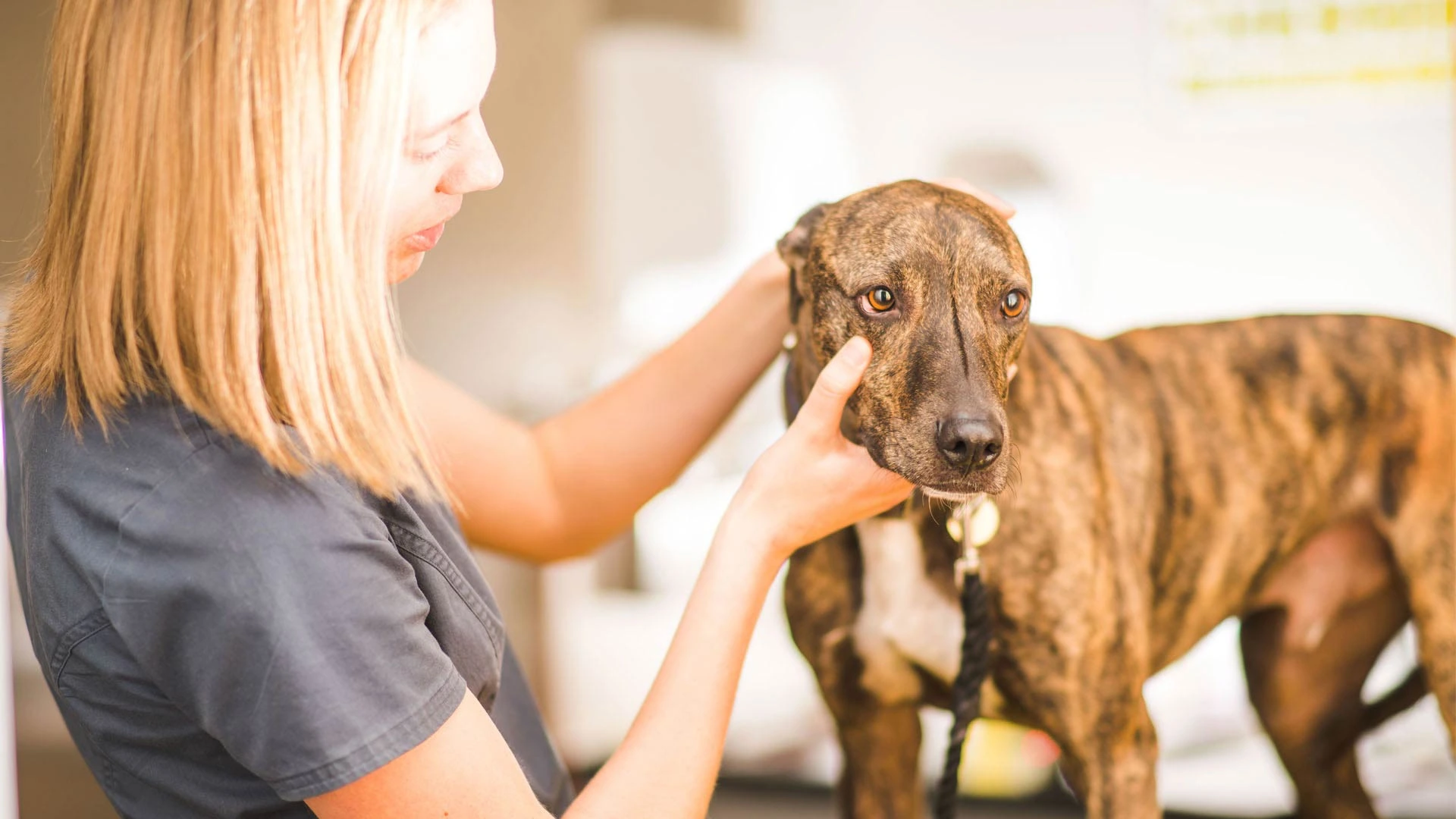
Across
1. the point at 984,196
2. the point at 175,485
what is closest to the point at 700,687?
the point at 175,485

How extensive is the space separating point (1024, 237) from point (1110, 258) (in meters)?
0.17

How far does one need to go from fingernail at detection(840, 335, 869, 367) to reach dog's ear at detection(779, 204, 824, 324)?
23 cm

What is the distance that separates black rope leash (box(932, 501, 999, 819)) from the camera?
4.02 feet

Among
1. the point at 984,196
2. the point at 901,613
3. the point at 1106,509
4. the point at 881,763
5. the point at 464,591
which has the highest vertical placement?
the point at 984,196

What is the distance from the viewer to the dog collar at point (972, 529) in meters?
1.23

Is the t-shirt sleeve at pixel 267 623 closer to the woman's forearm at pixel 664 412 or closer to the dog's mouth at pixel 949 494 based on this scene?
the dog's mouth at pixel 949 494

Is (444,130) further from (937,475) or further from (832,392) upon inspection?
(937,475)

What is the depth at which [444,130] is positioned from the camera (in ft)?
3.02

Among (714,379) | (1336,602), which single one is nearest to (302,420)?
(714,379)

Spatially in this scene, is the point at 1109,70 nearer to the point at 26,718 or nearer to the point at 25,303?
the point at 25,303

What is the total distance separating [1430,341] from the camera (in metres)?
1.59

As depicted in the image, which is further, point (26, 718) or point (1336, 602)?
A: point (26, 718)

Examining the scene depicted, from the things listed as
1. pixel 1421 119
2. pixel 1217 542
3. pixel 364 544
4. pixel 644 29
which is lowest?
pixel 1217 542

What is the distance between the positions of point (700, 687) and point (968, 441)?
0.33m
